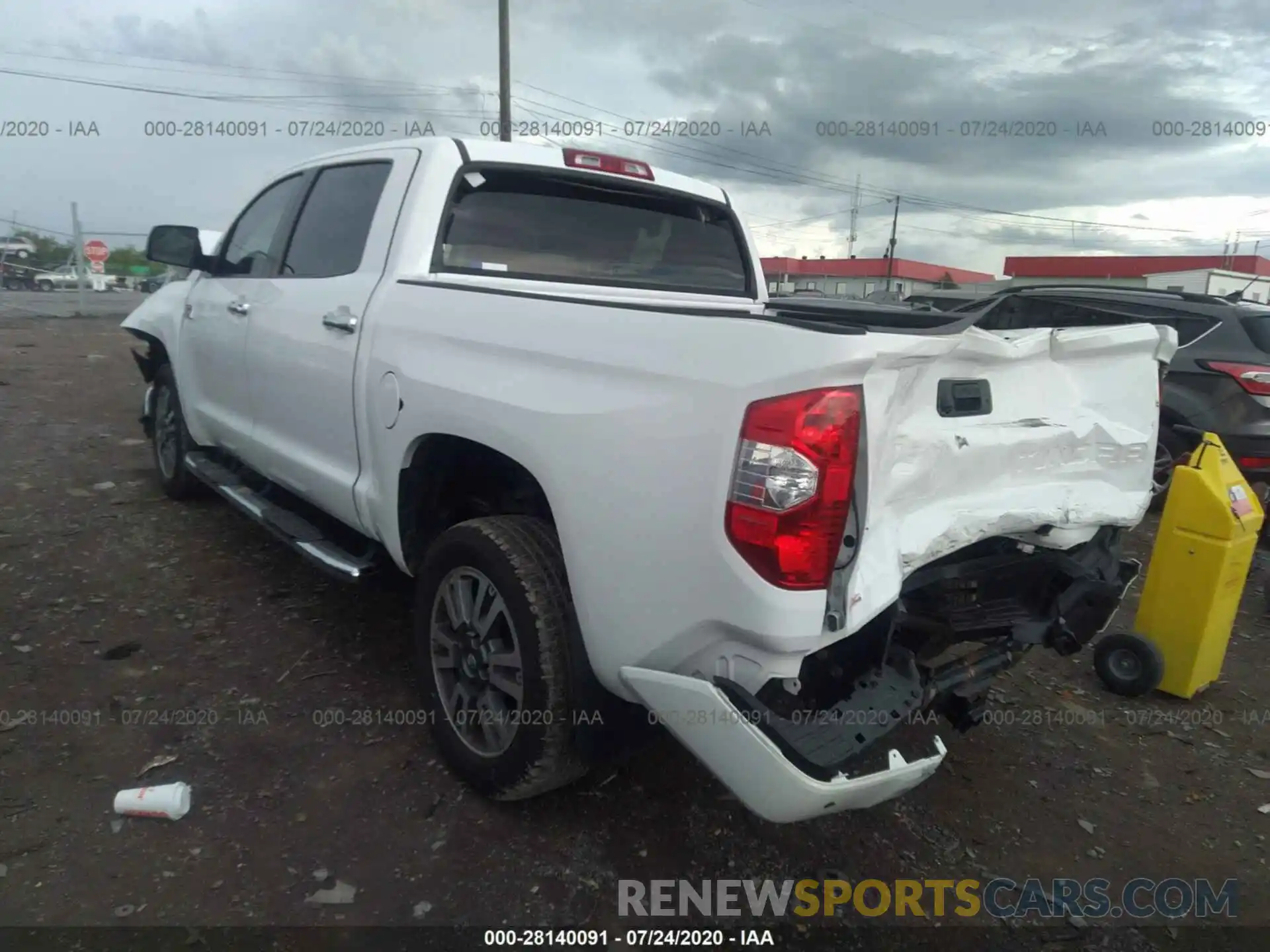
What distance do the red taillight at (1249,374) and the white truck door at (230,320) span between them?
6.02 meters

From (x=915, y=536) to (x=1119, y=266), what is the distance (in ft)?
172

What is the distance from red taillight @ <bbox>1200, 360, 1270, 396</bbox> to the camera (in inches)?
234

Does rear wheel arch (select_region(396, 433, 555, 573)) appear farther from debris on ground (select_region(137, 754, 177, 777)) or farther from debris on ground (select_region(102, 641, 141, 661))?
debris on ground (select_region(102, 641, 141, 661))

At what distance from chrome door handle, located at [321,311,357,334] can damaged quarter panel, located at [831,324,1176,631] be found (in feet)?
6.42

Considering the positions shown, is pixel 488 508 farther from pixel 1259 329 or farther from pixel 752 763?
pixel 1259 329

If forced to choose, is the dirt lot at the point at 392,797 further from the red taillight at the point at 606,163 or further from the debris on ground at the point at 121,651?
the red taillight at the point at 606,163

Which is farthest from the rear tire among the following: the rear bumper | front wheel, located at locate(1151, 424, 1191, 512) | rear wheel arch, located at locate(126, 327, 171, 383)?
front wheel, located at locate(1151, 424, 1191, 512)

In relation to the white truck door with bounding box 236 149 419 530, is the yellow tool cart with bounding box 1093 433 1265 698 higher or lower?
lower

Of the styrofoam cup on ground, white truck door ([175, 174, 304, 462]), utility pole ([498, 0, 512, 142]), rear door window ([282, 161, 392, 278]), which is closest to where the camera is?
the styrofoam cup on ground

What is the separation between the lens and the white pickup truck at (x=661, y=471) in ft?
6.21

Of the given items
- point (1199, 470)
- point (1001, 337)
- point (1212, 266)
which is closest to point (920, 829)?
point (1001, 337)

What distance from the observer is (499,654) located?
8.52 feet

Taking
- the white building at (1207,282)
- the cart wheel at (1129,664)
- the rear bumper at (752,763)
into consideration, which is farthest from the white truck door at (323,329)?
the white building at (1207,282)

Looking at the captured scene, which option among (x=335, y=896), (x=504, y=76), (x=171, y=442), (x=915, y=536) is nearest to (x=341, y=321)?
(x=335, y=896)
